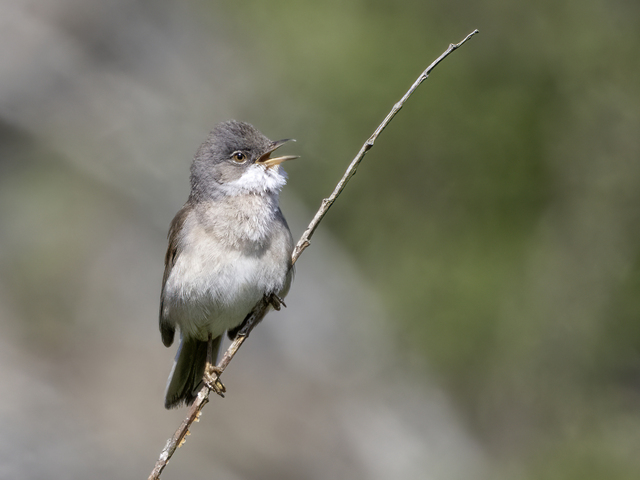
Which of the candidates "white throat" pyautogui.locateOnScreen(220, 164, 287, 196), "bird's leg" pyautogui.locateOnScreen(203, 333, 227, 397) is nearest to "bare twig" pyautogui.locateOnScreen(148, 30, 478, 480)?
"bird's leg" pyautogui.locateOnScreen(203, 333, 227, 397)

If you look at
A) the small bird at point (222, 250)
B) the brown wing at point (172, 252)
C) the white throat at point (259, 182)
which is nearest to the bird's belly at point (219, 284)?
the small bird at point (222, 250)

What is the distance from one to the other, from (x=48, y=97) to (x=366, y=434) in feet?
27.6

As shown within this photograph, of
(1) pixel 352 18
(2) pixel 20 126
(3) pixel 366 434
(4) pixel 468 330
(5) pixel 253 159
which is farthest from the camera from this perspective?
(2) pixel 20 126

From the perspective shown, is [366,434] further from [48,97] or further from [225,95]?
[48,97]

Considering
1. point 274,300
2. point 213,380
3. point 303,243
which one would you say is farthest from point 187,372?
point 303,243

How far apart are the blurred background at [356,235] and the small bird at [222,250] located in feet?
17.3

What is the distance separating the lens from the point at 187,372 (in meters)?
4.52

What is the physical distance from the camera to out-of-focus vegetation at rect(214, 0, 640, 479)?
430 inches

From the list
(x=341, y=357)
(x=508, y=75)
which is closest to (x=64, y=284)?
(x=341, y=357)

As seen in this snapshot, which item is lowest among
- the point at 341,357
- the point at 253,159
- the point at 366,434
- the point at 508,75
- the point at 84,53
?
the point at 253,159

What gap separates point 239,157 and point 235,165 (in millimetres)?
74

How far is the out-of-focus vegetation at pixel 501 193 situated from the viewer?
1092cm

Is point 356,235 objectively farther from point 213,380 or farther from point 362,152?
point 362,152

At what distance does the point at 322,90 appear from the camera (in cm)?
1304
